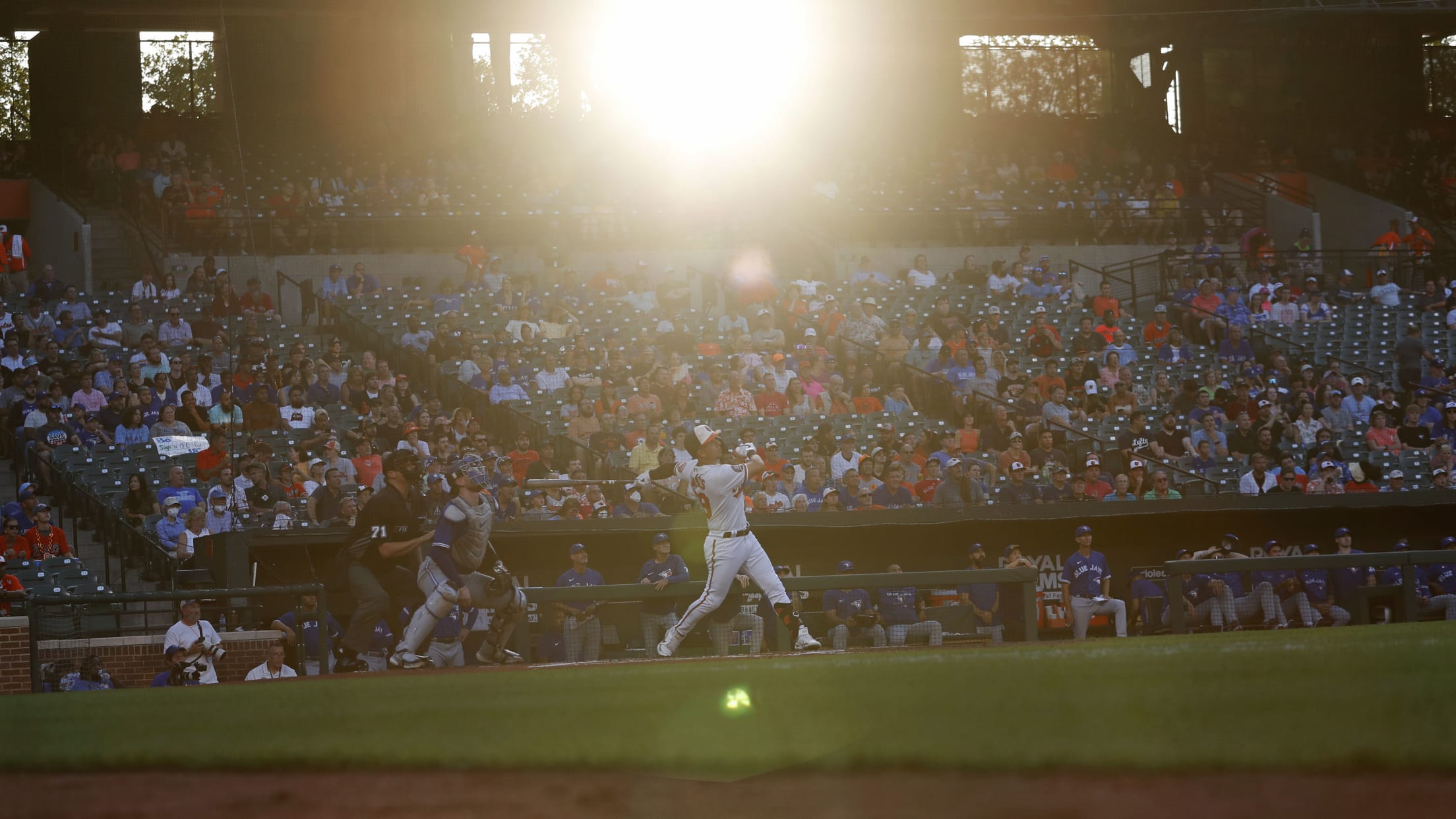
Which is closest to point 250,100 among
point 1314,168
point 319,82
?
point 319,82

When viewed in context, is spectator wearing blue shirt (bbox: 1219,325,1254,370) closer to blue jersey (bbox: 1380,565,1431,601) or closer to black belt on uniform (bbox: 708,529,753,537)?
blue jersey (bbox: 1380,565,1431,601)

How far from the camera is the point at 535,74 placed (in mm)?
32625

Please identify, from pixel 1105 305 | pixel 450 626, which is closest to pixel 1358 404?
pixel 1105 305

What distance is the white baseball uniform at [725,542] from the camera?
11156 millimetres

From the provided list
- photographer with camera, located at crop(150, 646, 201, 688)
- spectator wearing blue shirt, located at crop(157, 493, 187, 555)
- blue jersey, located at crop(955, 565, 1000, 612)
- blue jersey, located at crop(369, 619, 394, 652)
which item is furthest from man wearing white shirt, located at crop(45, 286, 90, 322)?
blue jersey, located at crop(955, 565, 1000, 612)

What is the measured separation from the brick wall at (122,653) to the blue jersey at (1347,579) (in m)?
9.35

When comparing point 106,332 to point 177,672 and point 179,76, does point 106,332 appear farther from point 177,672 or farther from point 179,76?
point 179,76

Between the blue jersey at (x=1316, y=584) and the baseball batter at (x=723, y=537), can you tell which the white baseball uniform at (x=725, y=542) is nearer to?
the baseball batter at (x=723, y=537)

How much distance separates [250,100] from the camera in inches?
1177

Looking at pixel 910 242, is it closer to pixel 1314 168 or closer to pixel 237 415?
pixel 1314 168

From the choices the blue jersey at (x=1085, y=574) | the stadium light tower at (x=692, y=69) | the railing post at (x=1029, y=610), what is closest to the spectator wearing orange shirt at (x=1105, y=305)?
the stadium light tower at (x=692, y=69)

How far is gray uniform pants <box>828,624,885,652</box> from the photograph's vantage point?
12.3 metres

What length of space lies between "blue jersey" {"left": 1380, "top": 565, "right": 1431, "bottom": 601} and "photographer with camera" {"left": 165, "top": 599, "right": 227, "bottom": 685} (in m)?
10.3

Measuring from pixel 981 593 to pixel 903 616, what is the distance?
72 centimetres
